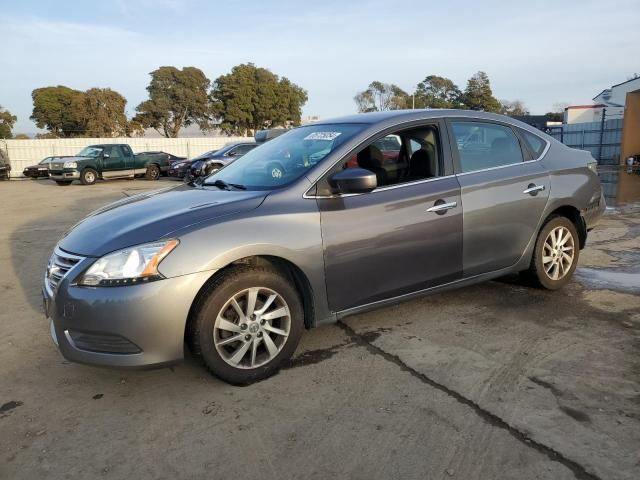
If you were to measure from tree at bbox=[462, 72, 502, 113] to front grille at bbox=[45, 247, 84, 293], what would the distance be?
209 feet

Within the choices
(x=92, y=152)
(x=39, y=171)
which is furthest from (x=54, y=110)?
(x=92, y=152)

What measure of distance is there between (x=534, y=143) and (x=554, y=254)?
103cm

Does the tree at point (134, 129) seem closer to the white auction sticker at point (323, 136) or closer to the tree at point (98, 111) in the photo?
the tree at point (98, 111)

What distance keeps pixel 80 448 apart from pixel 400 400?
1.73 m

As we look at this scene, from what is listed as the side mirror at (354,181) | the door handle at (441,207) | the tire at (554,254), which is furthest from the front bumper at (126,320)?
the tire at (554,254)

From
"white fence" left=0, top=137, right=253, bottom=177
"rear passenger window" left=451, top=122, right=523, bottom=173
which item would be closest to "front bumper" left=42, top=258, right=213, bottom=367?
"rear passenger window" left=451, top=122, right=523, bottom=173

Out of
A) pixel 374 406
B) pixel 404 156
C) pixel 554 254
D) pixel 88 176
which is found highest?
pixel 404 156

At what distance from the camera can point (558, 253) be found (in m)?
4.75

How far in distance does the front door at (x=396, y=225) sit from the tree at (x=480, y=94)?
204ft

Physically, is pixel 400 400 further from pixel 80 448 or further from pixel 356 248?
pixel 80 448

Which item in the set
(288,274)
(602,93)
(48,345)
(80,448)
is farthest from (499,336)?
(602,93)

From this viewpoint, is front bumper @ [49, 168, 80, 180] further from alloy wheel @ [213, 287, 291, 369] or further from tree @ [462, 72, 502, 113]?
tree @ [462, 72, 502, 113]

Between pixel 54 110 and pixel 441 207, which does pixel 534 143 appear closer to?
pixel 441 207

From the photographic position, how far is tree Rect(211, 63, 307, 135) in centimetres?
5238
